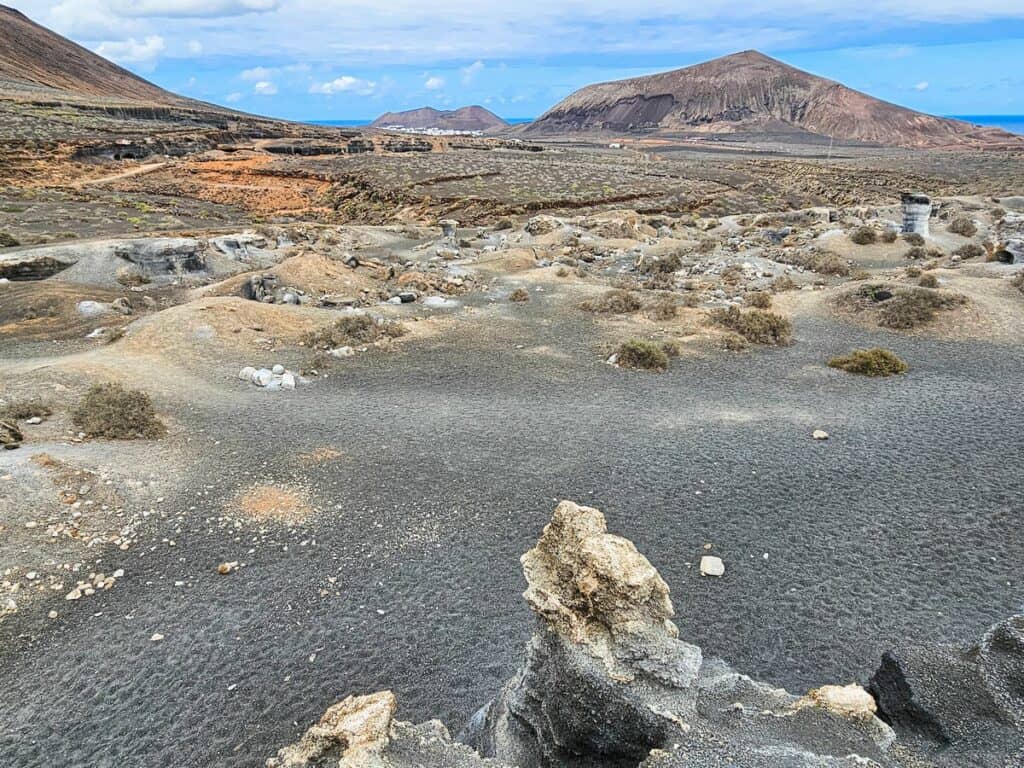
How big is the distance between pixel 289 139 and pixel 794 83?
177518 millimetres

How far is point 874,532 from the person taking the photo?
27.6 feet

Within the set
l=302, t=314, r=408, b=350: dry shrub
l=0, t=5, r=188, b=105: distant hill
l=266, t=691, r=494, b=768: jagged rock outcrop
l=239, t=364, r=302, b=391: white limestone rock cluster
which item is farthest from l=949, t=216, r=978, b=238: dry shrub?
l=0, t=5, r=188, b=105: distant hill

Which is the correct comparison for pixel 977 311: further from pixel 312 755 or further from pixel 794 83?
pixel 794 83

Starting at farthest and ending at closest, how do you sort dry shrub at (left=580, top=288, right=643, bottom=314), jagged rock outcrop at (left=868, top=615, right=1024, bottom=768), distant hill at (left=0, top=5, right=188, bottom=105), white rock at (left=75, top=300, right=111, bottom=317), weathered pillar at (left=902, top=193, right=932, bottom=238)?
distant hill at (left=0, top=5, right=188, bottom=105) → weathered pillar at (left=902, top=193, right=932, bottom=238) → dry shrub at (left=580, top=288, right=643, bottom=314) → white rock at (left=75, top=300, right=111, bottom=317) → jagged rock outcrop at (left=868, top=615, right=1024, bottom=768)

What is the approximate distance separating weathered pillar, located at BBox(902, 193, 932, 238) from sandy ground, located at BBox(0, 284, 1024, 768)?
21.7 meters

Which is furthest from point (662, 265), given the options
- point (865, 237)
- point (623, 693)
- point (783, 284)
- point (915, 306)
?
point (623, 693)

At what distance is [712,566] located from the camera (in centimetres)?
774

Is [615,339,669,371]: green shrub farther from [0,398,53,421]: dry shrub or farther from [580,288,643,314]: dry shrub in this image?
[0,398,53,421]: dry shrub

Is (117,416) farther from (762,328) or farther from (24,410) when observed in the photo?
(762,328)

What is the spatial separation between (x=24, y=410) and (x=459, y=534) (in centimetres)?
893

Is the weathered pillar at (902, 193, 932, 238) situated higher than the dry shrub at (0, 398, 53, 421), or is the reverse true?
the weathered pillar at (902, 193, 932, 238)

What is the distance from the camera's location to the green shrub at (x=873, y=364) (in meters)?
14.3

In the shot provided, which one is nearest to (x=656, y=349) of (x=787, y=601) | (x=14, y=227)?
(x=787, y=601)

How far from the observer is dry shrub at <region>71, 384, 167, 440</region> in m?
10.7
